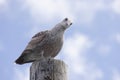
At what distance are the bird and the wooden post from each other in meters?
0.82

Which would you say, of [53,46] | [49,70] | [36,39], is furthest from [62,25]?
[49,70]

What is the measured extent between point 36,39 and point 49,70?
5.51 feet

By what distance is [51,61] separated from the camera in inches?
149

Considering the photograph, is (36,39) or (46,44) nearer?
(46,44)

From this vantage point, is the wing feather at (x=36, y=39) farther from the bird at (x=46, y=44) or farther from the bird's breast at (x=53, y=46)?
the bird's breast at (x=53, y=46)

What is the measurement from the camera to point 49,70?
367 centimetres

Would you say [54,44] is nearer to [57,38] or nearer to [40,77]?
[57,38]

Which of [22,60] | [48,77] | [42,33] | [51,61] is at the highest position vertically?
[42,33]

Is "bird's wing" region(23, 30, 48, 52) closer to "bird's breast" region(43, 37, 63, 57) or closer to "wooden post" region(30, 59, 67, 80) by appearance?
"bird's breast" region(43, 37, 63, 57)

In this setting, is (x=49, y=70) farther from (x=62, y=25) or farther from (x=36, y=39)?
(x=36, y=39)

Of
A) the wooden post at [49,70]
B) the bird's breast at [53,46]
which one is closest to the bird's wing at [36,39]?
the bird's breast at [53,46]

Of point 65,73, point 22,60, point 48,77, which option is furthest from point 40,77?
point 22,60

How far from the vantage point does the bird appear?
187 inches

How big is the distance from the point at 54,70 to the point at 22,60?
1222 mm
